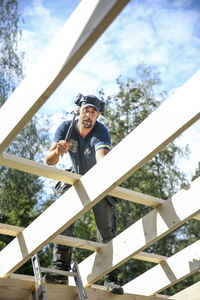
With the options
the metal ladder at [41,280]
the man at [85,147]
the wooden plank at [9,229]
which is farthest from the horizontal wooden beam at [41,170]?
the metal ladder at [41,280]

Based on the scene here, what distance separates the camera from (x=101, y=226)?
11.2 ft

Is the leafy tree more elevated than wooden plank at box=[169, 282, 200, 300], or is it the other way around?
the leafy tree

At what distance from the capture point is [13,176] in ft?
32.2

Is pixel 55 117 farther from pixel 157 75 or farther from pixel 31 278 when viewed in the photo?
pixel 31 278

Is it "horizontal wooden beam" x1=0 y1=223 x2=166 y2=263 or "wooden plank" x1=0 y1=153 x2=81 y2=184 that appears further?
"horizontal wooden beam" x1=0 y1=223 x2=166 y2=263

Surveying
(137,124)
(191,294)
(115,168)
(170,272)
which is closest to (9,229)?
(115,168)

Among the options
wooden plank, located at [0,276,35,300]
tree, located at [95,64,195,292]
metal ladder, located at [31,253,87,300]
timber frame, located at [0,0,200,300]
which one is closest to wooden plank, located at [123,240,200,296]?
timber frame, located at [0,0,200,300]

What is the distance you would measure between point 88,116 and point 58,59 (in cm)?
146

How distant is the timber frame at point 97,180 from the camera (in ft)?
6.02

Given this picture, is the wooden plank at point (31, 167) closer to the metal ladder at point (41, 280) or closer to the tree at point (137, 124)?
the metal ladder at point (41, 280)

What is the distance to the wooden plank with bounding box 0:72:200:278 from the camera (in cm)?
229

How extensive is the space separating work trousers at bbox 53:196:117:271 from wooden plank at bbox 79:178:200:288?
0.10m

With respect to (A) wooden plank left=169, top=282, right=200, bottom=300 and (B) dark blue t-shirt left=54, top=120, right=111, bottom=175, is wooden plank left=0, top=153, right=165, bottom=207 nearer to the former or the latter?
(B) dark blue t-shirt left=54, top=120, right=111, bottom=175

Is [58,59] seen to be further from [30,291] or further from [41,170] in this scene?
[30,291]
